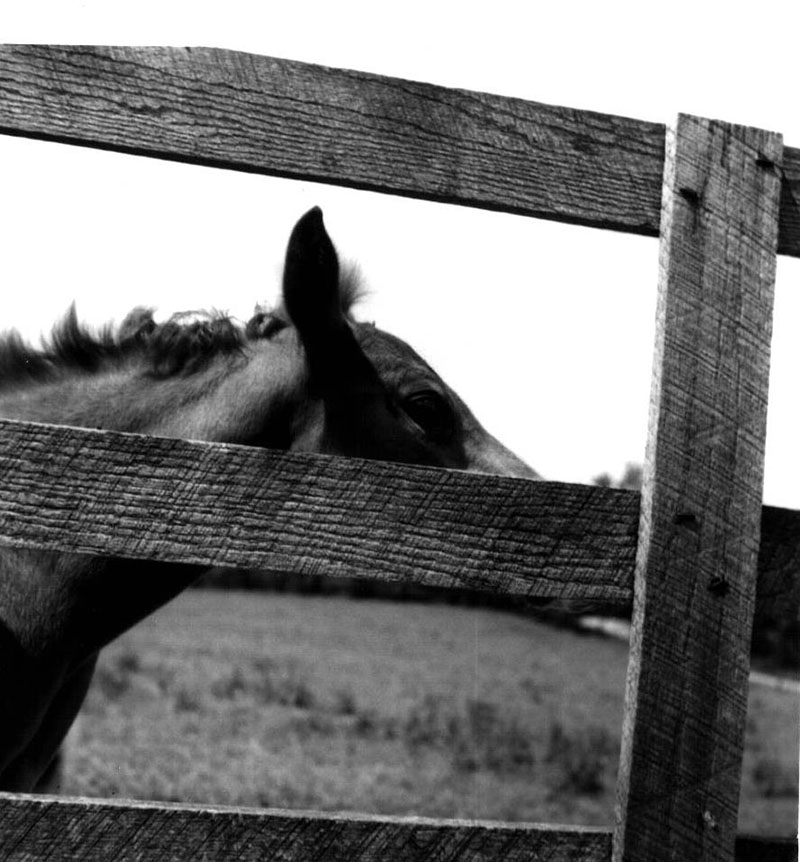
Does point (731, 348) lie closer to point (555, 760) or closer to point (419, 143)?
point (419, 143)

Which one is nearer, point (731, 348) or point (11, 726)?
point (731, 348)

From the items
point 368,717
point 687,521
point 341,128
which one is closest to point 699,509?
point 687,521

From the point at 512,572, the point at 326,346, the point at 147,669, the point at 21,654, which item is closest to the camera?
the point at 512,572

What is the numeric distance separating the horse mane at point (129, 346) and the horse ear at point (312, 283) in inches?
7.8

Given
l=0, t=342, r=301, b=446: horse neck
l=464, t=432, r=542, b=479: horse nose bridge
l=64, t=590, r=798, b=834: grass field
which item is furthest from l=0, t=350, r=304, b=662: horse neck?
l=64, t=590, r=798, b=834: grass field

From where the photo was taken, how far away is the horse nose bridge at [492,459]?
274 centimetres

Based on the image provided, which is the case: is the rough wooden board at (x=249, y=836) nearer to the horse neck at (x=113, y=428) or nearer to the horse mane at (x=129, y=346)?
the horse neck at (x=113, y=428)

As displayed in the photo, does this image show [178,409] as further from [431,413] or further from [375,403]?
[431,413]

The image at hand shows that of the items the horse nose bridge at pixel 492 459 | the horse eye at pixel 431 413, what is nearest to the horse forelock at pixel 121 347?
the horse eye at pixel 431 413

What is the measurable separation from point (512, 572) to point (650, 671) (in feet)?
0.95

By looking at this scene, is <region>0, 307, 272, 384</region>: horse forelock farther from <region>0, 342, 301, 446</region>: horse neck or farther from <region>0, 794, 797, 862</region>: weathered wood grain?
<region>0, 794, 797, 862</region>: weathered wood grain

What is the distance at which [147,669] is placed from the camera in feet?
41.1

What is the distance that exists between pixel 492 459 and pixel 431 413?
21 cm

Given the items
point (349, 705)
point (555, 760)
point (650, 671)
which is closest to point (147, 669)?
point (349, 705)
